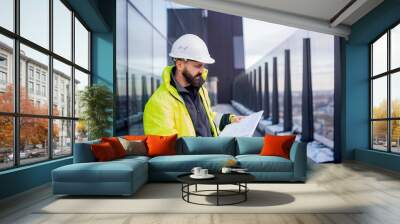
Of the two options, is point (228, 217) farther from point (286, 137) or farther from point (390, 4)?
point (390, 4)

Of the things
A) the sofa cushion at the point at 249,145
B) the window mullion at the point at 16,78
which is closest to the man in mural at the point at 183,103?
the sofa cushion at the point at 249,145

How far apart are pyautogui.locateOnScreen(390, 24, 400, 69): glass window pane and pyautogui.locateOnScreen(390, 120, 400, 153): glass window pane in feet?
3.70

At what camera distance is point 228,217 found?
393cm

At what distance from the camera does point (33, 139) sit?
5.82 m

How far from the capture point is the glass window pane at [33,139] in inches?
217

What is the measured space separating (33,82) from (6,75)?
786mm

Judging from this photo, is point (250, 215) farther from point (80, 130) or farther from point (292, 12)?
point (292, 12)

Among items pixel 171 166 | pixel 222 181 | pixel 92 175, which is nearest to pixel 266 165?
pixel 171 166

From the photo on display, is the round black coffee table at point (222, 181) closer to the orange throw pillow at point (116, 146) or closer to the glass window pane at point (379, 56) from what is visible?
the orange throw pillow at point (116, 146)

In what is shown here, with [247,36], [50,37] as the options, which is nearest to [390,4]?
[247,36]

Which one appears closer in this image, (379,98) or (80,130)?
(80,130)

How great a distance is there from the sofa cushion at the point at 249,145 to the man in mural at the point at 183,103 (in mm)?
1520

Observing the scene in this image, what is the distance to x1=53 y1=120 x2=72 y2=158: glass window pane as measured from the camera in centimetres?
660

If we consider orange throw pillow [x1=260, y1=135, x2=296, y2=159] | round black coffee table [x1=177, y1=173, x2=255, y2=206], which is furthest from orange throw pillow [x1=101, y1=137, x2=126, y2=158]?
orange throw pillow [x1=260, y1=135, x2=296, y2=159]
